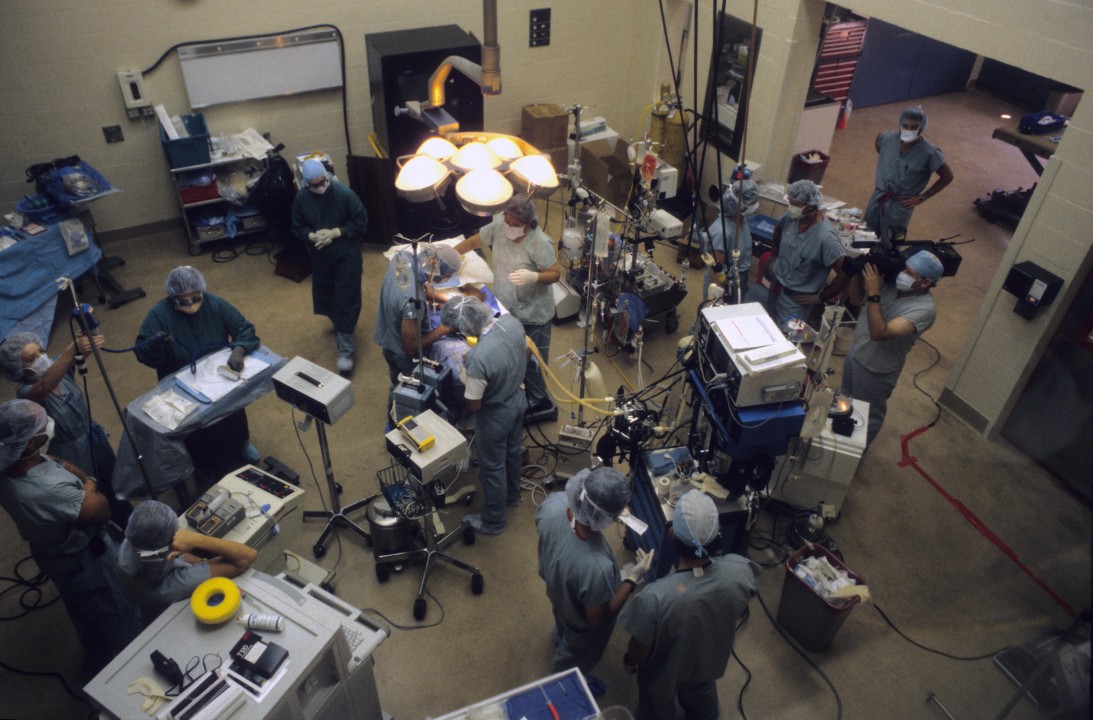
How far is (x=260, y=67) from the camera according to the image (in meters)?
6.23

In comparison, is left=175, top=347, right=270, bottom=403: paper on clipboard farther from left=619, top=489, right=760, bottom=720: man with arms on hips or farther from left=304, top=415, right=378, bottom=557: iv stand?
left=619, top=489, right=760, bottom=720: man with arms on hips

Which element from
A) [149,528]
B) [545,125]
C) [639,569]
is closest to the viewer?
[149,528]

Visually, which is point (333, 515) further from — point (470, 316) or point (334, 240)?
point (334, 240)

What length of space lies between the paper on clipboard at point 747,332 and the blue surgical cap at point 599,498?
98cm

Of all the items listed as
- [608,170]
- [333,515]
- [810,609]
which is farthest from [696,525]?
[608,170]

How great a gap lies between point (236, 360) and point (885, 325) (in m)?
3.49

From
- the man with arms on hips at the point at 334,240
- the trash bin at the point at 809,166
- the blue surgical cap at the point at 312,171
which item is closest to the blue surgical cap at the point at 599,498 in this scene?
the man with arms on hips at the point at 334,240

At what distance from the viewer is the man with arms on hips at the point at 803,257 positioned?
454 centimetres

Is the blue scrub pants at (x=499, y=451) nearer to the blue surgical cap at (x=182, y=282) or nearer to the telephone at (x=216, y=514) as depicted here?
the telephone at (x=216, y=514)

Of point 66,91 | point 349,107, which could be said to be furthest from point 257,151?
point 66,91

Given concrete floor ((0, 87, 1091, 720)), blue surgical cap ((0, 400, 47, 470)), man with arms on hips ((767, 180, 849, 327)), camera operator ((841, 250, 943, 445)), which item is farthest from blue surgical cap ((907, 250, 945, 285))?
blue surgical cap ((0, 400, 47, 470))

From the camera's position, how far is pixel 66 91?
575cm

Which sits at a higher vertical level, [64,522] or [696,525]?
[696,525]

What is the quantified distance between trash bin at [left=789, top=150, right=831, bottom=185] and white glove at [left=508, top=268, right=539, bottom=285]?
3140 millimetres
